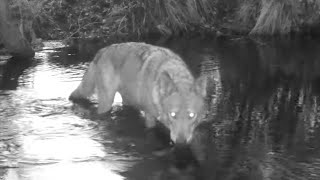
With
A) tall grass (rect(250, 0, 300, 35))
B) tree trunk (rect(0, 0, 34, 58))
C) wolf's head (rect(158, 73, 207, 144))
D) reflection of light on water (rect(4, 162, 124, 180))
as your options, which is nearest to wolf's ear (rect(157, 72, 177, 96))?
wolf's head (rect(158, 73, 207, 144))

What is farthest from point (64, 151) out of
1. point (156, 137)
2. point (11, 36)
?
point (11, 36)

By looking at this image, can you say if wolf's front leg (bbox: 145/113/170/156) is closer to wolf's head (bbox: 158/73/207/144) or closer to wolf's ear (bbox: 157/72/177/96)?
wolf's head (bbox: 158/73/207/144)

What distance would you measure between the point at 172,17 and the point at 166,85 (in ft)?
45.4

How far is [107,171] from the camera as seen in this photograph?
6.48m

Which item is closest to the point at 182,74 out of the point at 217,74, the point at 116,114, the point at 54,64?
the point at 116,114

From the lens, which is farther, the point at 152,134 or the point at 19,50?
the point at 19,50

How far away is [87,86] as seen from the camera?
30.6 ft

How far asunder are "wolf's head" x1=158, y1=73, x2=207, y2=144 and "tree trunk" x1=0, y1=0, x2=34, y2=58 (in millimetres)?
8529

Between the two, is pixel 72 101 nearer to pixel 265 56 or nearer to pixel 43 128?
pixel 43 128

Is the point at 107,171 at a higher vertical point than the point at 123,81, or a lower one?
lower

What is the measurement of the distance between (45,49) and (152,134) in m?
10.8

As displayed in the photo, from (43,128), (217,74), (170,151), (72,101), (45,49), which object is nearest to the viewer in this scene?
(170,151)

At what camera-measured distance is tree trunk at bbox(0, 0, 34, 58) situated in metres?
14.7

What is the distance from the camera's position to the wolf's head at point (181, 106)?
693cm
